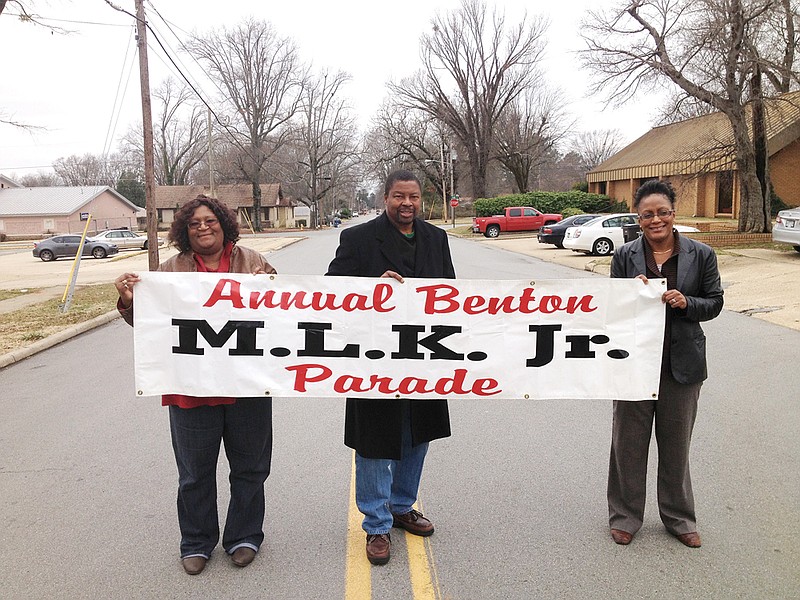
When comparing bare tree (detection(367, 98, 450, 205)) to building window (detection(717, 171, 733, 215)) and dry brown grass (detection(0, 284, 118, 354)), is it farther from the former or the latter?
dry brown grass (detection(0, 284, 118, 354))

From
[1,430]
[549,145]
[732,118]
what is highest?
[549,145]

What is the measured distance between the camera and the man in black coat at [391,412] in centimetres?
354

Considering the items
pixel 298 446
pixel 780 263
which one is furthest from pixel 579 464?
pixel 780 263

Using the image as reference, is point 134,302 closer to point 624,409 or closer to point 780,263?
point 624,409

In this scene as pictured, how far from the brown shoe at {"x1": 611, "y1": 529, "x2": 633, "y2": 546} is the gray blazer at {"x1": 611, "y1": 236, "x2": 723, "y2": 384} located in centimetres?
90

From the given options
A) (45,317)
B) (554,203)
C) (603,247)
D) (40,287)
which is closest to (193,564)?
(45,317)

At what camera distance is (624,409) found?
12.5ft

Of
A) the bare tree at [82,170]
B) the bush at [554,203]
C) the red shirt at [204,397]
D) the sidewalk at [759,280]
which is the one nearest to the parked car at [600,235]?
the sidewalk at [759,280]

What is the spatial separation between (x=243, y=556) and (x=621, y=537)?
6.70 feet

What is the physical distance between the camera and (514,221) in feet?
136

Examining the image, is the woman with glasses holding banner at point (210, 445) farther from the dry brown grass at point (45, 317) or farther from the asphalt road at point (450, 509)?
the dry brown grass at point (45, 317)

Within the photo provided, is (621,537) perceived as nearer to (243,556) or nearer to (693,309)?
(693,309)

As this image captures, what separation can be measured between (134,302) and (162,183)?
96533 millimetres

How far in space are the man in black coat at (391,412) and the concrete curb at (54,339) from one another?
761cm
